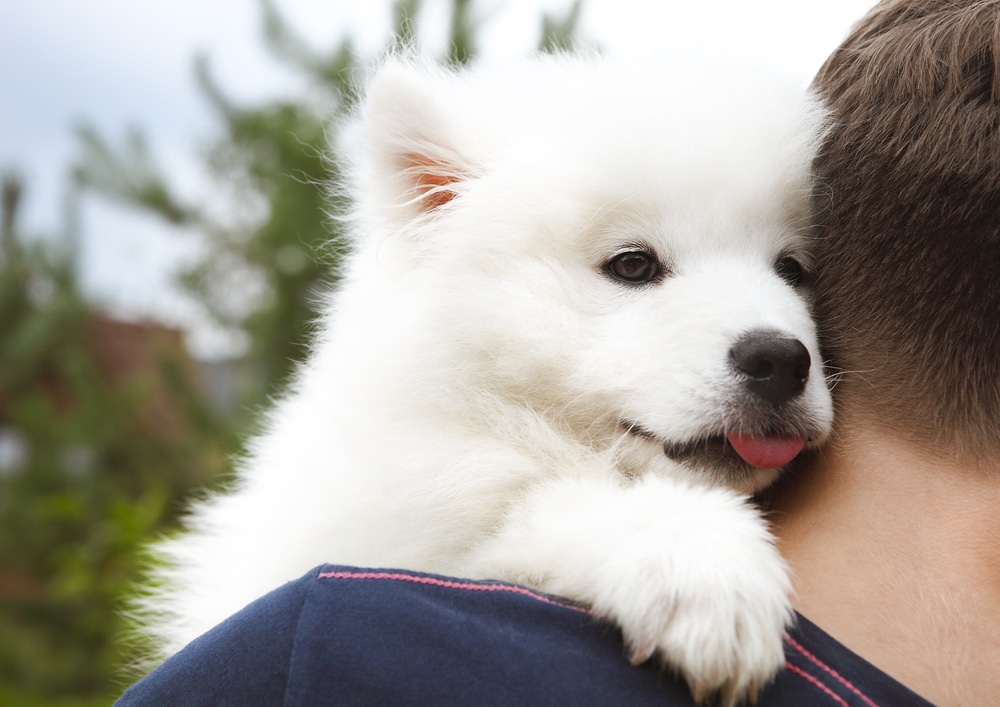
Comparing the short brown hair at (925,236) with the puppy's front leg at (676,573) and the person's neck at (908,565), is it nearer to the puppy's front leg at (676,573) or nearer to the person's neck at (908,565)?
the person's neck at (908,565)

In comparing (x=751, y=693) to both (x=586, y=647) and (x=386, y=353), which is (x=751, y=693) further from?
(x=386, y=353)

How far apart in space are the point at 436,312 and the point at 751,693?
115 cm

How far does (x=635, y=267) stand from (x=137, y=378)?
25.9ft

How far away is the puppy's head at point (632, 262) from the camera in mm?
1915

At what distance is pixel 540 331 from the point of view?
2098 millimetres

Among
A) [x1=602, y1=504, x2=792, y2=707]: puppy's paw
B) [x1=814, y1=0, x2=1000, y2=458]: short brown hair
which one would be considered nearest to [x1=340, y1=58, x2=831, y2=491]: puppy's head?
[x1=814, y1=0, x2=1000, y2=458]: short brown hair

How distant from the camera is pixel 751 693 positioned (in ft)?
4.68

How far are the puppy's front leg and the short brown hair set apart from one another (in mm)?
384

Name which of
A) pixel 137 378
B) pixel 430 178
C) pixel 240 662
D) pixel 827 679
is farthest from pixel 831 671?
pixel 137 378

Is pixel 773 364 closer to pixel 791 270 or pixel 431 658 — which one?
pixel 791 270

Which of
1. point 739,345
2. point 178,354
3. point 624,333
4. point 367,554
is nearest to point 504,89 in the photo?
point 624,333

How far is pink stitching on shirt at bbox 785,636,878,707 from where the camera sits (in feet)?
4.53

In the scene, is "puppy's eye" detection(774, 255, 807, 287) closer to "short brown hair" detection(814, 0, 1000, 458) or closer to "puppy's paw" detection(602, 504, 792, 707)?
"short brown hair" detection(814, 0, 1000, 458)

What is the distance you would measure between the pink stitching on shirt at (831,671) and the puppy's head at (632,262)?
0.50 m
